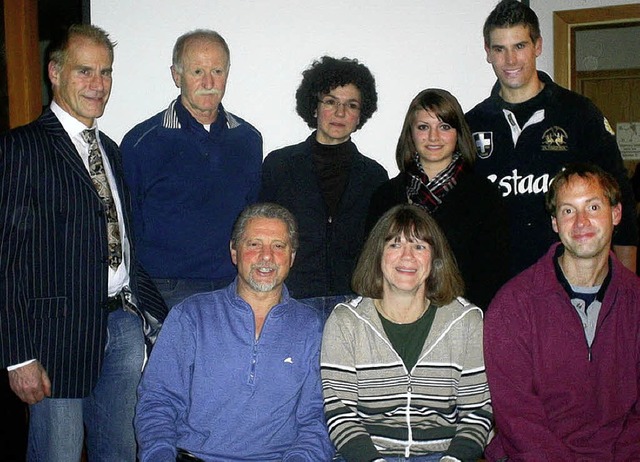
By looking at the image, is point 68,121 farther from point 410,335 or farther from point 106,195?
point 410,335

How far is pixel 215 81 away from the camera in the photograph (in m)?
2.57

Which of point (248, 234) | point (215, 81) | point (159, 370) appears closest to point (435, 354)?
point (248, 234)

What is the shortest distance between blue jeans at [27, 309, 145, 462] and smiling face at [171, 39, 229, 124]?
880 mm

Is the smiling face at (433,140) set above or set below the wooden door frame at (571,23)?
below

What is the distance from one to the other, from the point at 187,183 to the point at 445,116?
105cm

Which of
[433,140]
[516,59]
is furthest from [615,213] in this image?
[516,59]

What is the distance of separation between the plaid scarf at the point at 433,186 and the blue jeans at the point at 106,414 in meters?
1.17

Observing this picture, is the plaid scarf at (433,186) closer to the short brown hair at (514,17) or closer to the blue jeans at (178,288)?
the short brown hair at (514,17)

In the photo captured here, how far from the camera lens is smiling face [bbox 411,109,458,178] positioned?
2514 millimetres

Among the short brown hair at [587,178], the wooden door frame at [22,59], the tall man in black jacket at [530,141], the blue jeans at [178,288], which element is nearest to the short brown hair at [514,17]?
the tall man in black jacket at [530,141]

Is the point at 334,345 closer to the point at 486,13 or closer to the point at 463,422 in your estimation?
the point at 463,422

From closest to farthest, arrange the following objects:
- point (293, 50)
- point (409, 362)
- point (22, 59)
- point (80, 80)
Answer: point (409, 362) < point (80, 80) < point (22, 59) < point (293, 50)

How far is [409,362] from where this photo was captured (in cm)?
209

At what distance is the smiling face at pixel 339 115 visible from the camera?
271 centimetres
